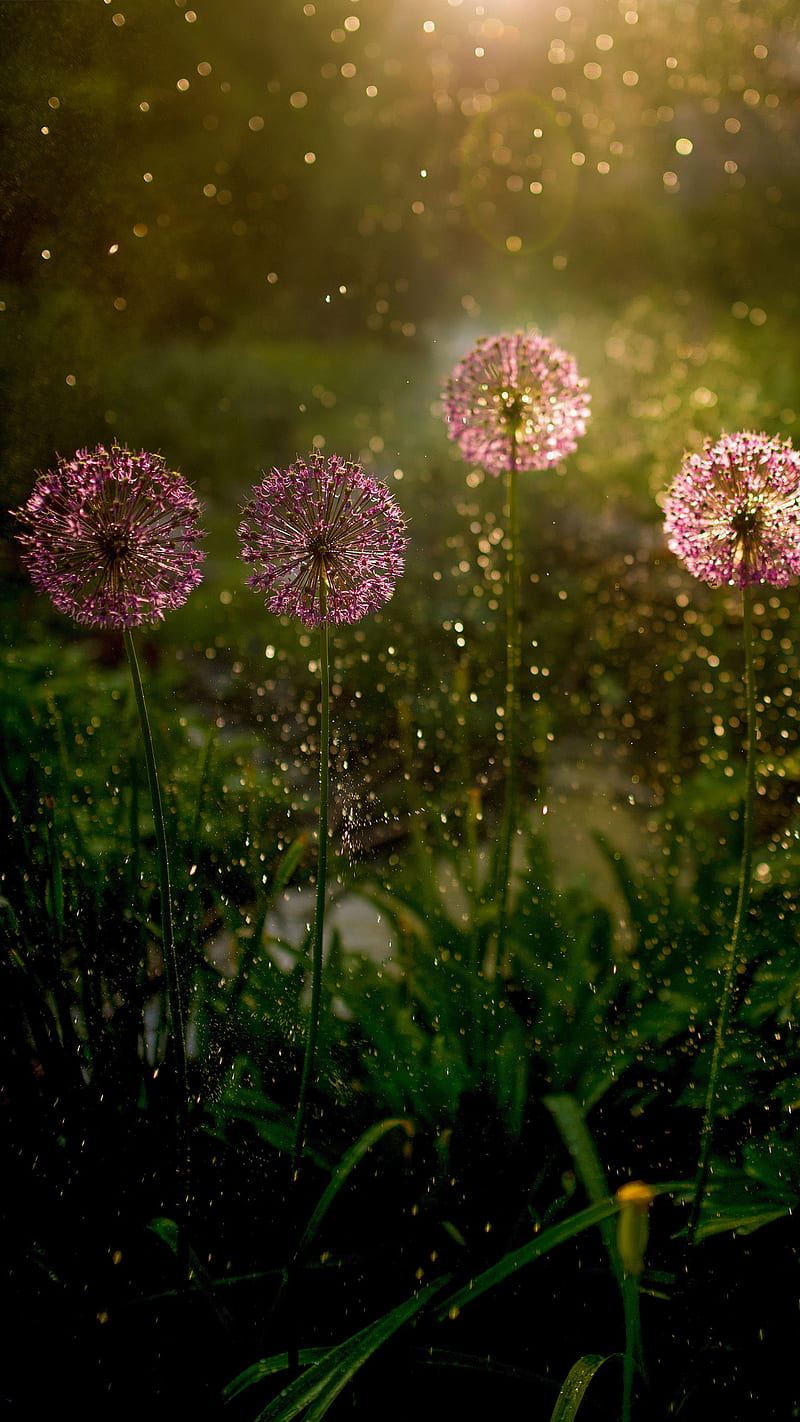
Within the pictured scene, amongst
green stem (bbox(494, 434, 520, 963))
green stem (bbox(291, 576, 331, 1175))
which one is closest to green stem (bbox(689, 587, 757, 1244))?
green stem (bbox(494, 434, 520, 963))

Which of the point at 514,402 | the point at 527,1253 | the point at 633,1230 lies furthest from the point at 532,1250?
the point at 514,402

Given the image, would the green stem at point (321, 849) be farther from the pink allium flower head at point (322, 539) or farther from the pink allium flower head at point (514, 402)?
the pink allium flower head at point (514, 402)

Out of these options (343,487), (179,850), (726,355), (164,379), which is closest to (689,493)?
(343,487)

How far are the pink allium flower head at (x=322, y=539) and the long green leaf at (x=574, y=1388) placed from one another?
1.87 ft

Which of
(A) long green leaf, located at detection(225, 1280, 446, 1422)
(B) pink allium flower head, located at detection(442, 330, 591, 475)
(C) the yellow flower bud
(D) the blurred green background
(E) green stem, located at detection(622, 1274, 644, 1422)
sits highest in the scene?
(D) the blurred green background

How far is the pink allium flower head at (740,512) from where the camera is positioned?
0.70 metres

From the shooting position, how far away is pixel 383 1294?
31.3 inches

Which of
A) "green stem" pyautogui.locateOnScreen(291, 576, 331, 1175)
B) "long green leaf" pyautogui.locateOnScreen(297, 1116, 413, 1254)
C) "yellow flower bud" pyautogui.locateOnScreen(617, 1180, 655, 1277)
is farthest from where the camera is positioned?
"long green leaf" pyautogui.locateOnScreen(297, 1116, 413, 1254)

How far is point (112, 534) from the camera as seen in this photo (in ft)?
2.02

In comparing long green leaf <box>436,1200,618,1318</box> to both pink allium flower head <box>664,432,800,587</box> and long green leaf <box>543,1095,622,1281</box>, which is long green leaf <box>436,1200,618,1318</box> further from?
pink allium flower head <box>664,432,800,587</box>

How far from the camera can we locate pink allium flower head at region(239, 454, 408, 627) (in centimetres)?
61

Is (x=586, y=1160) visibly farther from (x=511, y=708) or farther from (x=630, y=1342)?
(x=511, y=708)

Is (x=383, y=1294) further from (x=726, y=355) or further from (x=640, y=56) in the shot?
(x=726, y=355)

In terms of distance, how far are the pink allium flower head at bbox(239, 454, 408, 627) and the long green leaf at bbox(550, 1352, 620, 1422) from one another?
57cm
